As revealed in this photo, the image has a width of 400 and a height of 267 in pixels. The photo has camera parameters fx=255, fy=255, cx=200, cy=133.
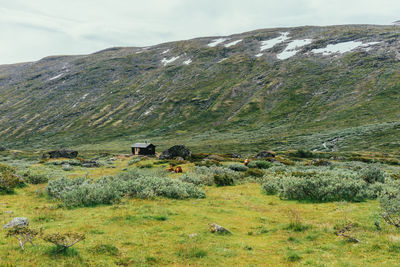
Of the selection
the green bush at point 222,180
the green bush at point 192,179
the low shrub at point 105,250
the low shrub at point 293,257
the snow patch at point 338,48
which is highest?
the snow patch at point 338,48

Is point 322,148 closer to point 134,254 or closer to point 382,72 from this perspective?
point 134,254

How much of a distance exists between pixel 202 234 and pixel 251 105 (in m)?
138

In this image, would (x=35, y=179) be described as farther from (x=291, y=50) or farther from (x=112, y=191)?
(x=291, y=50)

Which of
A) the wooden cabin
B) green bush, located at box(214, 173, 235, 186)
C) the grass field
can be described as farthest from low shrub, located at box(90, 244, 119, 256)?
the wooden cabin

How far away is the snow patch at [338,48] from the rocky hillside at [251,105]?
0.66m

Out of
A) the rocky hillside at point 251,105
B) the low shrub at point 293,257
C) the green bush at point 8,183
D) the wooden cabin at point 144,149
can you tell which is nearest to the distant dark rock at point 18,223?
the green bush at point 8,183

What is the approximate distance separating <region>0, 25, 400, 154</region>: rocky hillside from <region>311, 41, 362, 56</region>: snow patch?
656 mm

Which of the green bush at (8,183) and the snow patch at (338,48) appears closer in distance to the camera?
the green bush at (8,183)

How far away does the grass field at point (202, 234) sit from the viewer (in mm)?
7895

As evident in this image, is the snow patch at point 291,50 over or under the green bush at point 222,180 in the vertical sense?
over

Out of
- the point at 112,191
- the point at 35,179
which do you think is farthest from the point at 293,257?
the point at 35,179

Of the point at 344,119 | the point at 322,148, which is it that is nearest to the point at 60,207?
the point at 322,148

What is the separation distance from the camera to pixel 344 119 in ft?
344

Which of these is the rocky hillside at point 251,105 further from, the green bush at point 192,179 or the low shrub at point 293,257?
the low shrub at point 293,257
